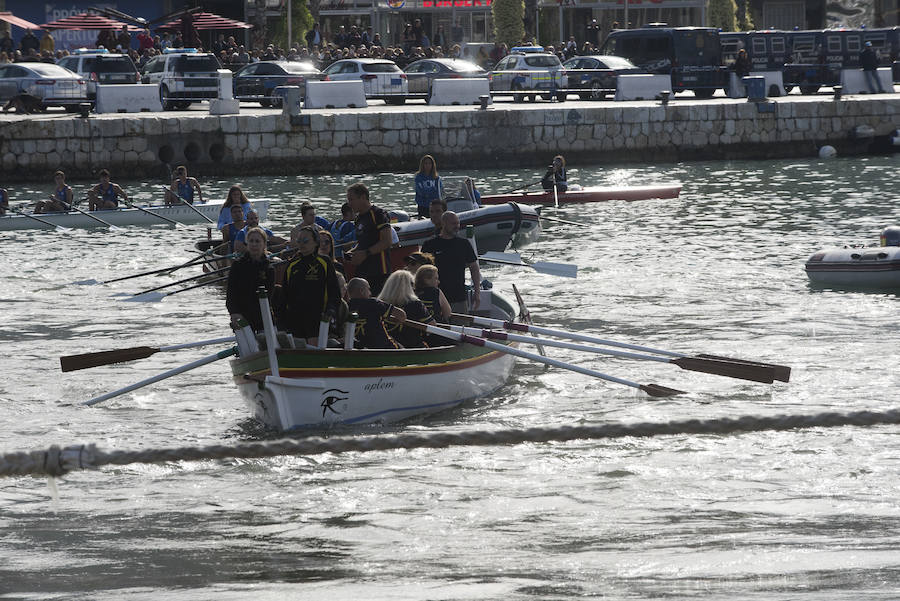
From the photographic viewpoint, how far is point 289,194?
29375 mm

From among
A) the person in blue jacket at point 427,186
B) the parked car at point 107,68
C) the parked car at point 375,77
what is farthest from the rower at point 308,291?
the parked car at point 375,77

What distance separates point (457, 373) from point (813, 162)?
25929 mm

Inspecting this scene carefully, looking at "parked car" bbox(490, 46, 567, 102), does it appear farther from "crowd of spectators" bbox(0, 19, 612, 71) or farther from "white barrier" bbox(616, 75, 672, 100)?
"crowd of spectators" bbox(0, 19, 612, 71)

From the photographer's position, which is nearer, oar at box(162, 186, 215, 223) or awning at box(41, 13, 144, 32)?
oar at box(162, 186, 215, 223)

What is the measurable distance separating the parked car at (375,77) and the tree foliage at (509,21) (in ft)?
Answer: 43.2

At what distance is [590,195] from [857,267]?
32.2 feet

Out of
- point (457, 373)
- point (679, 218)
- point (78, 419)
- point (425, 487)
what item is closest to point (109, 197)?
point (679, 218)

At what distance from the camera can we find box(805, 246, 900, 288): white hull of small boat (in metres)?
17.5

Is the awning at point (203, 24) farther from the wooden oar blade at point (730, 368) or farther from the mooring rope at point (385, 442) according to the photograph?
the mooring rope at point (385, 442)

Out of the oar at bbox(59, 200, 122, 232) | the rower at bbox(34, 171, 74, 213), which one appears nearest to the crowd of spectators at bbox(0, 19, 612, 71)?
the rower at bbox(34, 171, 74, 213)

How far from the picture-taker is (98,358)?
11.0 metres

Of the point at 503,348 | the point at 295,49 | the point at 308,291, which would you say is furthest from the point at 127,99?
the point at 308,291

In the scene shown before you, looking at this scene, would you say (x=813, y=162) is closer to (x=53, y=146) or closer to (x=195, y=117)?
(x=195, y=117)

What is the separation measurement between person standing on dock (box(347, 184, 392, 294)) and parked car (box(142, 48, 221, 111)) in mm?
24843
